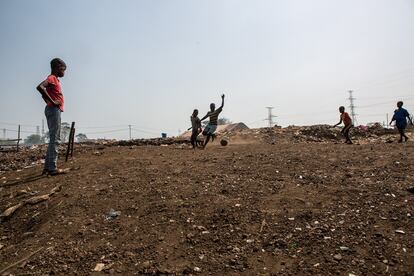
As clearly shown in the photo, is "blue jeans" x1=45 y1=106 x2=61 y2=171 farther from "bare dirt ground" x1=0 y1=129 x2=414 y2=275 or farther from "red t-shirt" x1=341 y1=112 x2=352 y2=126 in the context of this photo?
"red t-shirt" x1=341 y1=112 x2=352 y2=126

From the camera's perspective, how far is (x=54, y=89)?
6.11 m

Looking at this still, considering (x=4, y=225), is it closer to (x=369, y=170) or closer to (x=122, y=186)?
(x=122, y=186)

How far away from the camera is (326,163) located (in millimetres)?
6559

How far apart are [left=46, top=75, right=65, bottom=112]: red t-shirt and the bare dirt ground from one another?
1413 millimetres

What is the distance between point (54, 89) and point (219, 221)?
3919 millimetres

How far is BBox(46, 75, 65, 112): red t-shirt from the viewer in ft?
19.9

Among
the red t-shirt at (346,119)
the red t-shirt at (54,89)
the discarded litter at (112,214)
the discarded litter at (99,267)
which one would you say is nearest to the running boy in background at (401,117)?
the red t-shirt at (346,119)

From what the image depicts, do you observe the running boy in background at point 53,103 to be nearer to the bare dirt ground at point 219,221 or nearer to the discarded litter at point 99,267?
the bare dirt ground at point 219,221

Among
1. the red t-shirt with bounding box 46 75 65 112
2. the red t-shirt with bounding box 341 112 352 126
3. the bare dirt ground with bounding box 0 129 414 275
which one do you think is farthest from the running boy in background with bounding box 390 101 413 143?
the red t-shirt with bounding box 46 75 65 112

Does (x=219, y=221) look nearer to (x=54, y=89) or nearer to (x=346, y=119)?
(x=54, y=89)

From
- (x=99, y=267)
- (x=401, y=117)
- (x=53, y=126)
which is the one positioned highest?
(x=401, y=117)

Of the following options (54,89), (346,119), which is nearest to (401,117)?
(346,119)

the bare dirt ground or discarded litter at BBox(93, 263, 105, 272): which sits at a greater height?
the bare dirt ground

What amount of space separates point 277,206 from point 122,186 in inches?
100
